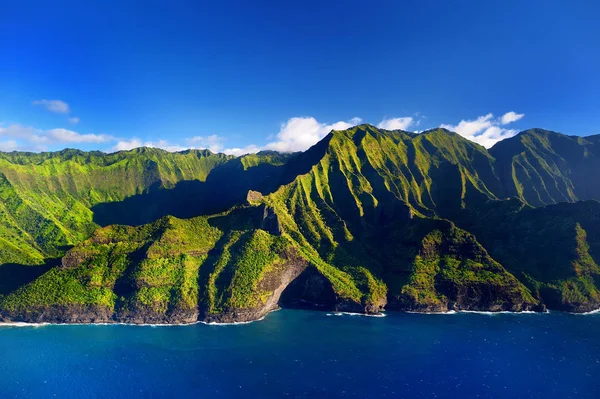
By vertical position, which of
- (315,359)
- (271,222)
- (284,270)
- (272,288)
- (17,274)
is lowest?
(315,359)

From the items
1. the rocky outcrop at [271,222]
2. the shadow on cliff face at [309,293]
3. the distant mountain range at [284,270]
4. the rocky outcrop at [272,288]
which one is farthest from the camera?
the rocky outcrop at [271,222]

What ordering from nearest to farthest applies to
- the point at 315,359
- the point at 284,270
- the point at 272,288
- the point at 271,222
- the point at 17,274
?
the point at 315,359 → the point at 272,288 → the point at 284,270 → the point at 17,274 → the point at 271,222

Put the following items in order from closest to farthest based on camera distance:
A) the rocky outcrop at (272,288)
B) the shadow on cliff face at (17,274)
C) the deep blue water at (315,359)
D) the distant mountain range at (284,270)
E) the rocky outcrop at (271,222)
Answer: the deep blue water at (315,359), the rocky outcrop at (272,288), the distant mountain range at (284,270), the shadow on cliff face at (17,274), the rocky outcrop at (271,222)

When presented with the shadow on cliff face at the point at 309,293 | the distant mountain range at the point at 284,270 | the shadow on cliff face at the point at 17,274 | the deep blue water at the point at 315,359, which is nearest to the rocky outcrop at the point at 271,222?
the distant mountain range at the point at 284,270

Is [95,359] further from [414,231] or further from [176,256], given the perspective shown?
[414,231]

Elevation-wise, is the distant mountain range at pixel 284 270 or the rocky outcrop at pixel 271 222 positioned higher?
the rocky outcrop at pixel 271 222

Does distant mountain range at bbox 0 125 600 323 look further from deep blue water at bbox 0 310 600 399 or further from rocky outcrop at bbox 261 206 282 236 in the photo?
deep blue water at bbox 0 310 600 399

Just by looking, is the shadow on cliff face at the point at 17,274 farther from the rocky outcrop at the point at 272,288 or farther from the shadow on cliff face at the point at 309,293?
the shadow on cliff face at the point at 309,293

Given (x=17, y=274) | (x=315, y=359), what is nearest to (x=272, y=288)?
(x=315, y=359)

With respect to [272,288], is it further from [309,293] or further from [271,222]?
[271,222]
